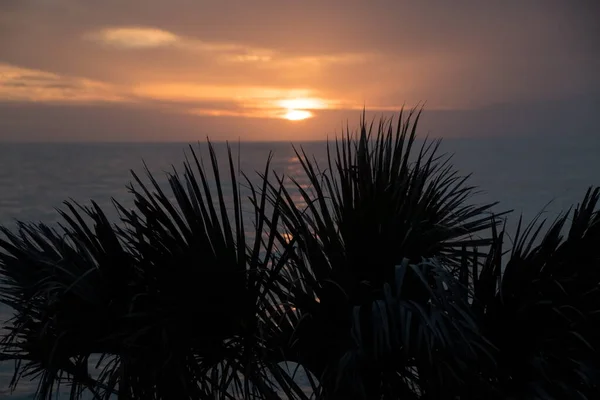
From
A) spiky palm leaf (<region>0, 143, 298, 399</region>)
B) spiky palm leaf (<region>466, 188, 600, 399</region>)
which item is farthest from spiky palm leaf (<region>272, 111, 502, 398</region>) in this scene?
spiky palm leaf (<region>466, 188, 600, 399</region>)

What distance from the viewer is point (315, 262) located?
11.9ft

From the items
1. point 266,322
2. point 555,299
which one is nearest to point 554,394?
point 555,299

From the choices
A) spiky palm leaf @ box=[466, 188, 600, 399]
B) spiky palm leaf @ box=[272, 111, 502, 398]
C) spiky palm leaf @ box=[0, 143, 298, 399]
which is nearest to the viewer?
spiky palm leaf @ box=[466, 188, 600, 399]

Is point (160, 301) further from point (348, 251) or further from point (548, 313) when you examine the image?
point (548, 313)

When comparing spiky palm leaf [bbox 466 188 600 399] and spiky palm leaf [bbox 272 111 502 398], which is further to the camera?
spiky palm leaf [bbox 272 111 502 398]

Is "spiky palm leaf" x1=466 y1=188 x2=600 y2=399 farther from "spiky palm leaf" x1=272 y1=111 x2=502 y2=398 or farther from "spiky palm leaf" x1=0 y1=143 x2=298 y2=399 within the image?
"spiky palm leaf" x1=0 y1=143 x2=298 y2=399

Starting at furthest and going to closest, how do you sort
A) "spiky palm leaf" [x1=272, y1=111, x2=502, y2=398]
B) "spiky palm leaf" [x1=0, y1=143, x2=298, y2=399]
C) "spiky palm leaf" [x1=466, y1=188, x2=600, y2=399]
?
"spiky palm leaf" [x1=0, y1=143, x2=298, y2=399], "spiky palm leaf" [x1=272, y1=111, x2=502, y2=398], "spiky palm leaf" [x1=466, y1=188, x2=600, y2=399]

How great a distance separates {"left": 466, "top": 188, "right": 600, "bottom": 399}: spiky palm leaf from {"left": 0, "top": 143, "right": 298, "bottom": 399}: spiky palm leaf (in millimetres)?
1096

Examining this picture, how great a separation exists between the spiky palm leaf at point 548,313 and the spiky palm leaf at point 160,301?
3.60 feet

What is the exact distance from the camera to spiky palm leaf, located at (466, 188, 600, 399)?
3.09 meters

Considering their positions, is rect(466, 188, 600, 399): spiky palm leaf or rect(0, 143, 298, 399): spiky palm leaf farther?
rect(0, 143, 298, 399): spiky palm leaf

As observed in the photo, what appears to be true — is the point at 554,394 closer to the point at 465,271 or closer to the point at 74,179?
the point at 465,271

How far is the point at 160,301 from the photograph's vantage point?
3699 millimetres

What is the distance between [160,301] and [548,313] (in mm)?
1857
